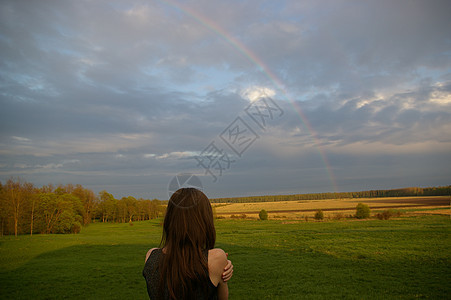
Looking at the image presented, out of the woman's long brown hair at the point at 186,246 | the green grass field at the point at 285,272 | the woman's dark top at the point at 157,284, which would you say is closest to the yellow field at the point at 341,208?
the green grass field at the point at 285,272

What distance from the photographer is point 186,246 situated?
Result: 2355 mm

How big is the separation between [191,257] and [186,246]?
10cm

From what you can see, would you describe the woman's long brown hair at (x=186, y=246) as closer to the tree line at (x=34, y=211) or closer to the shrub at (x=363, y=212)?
the tree line at (x=34, y=211)

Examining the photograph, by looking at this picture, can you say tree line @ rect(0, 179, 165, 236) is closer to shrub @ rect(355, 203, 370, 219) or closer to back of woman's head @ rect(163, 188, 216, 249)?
shrub @ rect(355, 203, 370, 219)

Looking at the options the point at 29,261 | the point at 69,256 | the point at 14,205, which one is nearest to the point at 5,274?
the point at 29,261

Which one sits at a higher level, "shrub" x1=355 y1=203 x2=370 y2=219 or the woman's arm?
the woman's arm

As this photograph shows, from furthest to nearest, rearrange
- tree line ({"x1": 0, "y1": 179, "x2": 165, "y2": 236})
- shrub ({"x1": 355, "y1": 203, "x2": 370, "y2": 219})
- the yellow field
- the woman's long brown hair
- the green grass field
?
the yellow field → shrub ({"x1": 355, "y1": 203, "x2": 370, "y2": 219}) → tree line ({"x1": 0, "y1": 179, "x2": 165, "y2": 236}) → the green grass field → the woman's long brown hair

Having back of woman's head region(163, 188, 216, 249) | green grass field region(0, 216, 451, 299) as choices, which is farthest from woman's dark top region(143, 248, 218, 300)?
green grass field region(0, 216, 451, 299)

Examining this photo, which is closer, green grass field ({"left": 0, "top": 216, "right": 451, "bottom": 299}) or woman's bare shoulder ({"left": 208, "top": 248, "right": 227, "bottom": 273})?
woman's bare shoulder ({"left": 208, "top": 248, "right": 227, "bottom": 273})

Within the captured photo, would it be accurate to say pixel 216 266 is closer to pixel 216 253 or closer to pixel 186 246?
pixel 216 253

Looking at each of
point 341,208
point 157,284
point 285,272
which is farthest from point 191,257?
point 341,208

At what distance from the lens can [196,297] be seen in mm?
2434

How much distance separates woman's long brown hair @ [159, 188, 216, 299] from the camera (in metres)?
2.32

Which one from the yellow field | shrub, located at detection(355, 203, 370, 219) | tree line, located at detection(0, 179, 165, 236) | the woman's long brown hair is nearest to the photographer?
the woman's long brown hair
